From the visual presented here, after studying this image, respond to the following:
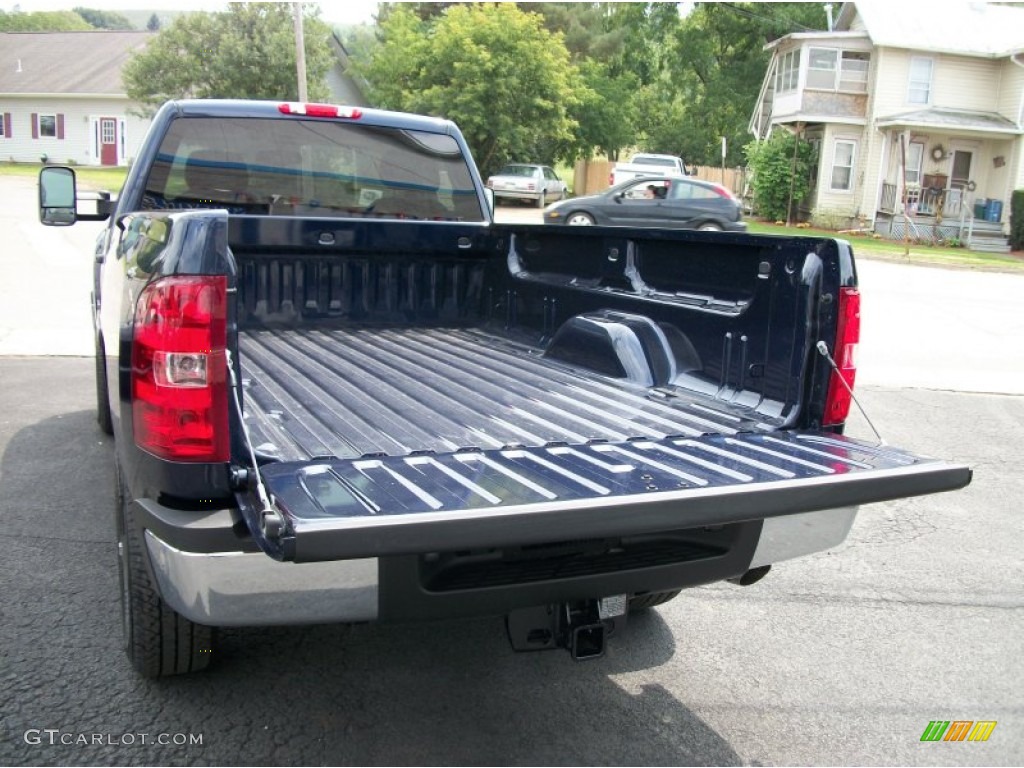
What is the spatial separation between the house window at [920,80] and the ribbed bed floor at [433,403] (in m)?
33.3

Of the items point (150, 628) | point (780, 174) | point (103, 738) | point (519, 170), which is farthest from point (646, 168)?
point (103, 738)

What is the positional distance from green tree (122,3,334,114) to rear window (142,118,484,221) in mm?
31036

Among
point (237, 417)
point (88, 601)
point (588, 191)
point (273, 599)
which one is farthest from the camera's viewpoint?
point (588, 191)

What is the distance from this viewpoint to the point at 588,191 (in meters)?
41.9

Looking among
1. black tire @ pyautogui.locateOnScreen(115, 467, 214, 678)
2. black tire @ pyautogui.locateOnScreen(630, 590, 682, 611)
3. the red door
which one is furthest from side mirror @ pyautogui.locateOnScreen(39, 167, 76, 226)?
the red door

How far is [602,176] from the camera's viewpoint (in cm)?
4184

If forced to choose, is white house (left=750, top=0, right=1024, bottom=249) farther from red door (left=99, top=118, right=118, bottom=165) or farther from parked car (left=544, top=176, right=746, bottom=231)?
red door (left=99, top=118, right=118, bottom=165)

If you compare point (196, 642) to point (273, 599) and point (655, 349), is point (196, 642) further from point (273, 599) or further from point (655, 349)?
point (655, 349)

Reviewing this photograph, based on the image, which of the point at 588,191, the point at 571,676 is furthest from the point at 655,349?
the point at 588,191

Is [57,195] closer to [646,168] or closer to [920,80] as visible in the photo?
[646,168]

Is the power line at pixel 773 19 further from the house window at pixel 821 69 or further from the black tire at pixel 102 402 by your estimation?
the black tire at pixel 102 402

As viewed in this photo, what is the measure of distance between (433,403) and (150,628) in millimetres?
1237

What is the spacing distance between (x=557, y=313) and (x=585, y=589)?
2.27 m

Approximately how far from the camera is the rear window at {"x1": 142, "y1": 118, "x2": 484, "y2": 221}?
490 cm
